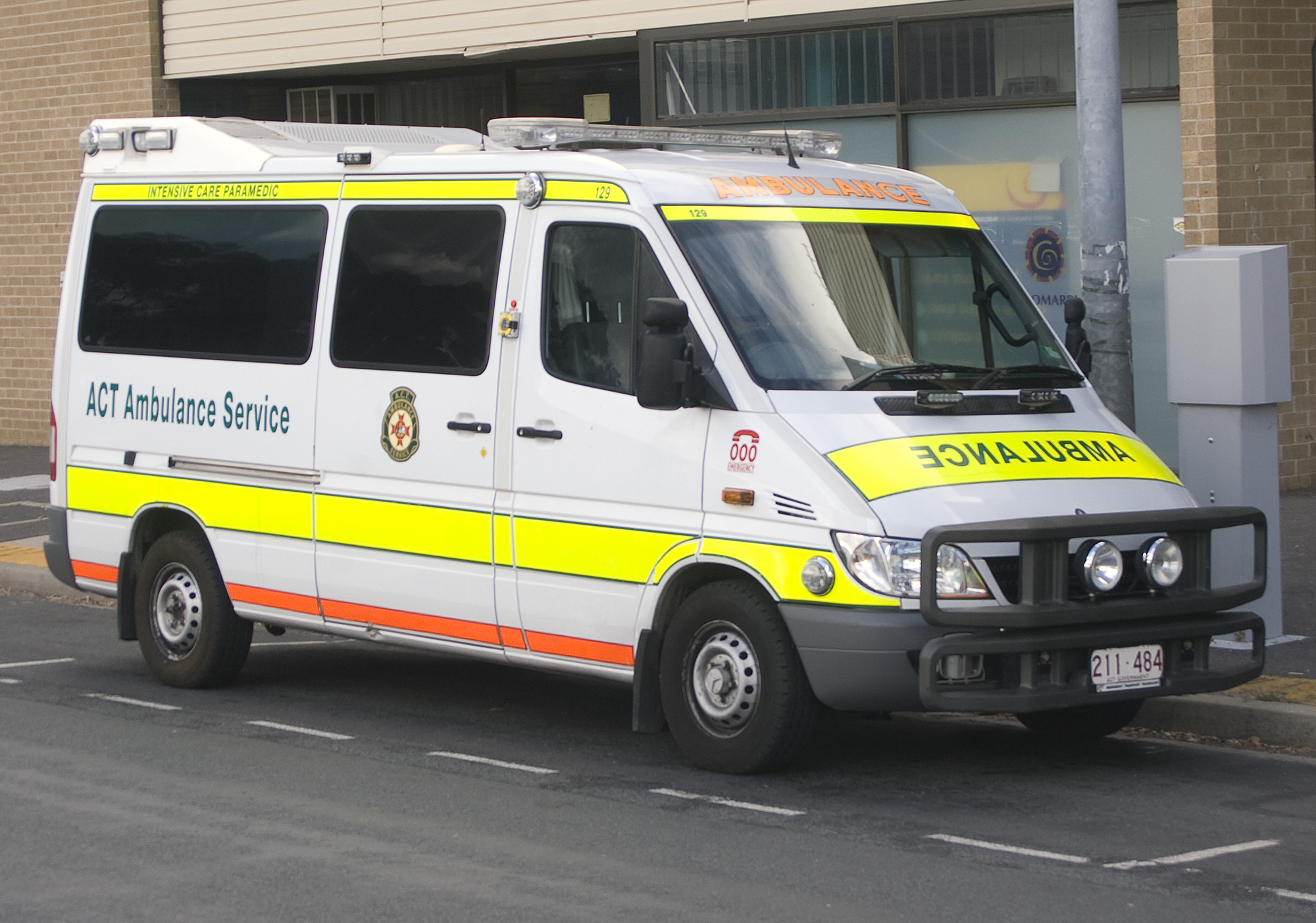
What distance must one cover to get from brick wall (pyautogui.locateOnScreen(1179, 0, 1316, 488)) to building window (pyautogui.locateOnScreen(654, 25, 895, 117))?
2.80 meters

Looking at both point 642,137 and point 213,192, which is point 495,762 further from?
point 213,192

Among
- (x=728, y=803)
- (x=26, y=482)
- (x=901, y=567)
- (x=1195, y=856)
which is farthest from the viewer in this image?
(x=26, y=482)

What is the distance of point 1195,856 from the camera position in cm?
620

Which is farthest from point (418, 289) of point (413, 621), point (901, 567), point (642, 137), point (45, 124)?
point (45, 124)

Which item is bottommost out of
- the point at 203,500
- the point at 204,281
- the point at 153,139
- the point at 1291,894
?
the point at 1291,894

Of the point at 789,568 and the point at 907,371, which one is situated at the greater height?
the point at 907,371

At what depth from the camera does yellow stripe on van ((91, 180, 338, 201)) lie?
29.3 feet

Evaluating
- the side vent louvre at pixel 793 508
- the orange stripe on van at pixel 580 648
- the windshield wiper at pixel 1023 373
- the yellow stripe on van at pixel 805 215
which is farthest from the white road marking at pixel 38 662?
the windshield wiper at pixel 1023 373

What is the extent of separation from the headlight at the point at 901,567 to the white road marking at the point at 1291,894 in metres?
1.47

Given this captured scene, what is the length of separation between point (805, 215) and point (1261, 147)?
25.4ft

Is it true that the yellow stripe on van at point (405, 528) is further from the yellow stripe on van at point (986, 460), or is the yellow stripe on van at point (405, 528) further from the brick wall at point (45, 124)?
the brick wall at point (45, 124)

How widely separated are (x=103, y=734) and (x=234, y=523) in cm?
125

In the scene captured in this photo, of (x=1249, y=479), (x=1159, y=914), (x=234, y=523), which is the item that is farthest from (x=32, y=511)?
(x=1159, y=914)

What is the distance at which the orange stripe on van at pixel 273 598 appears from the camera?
884cm
